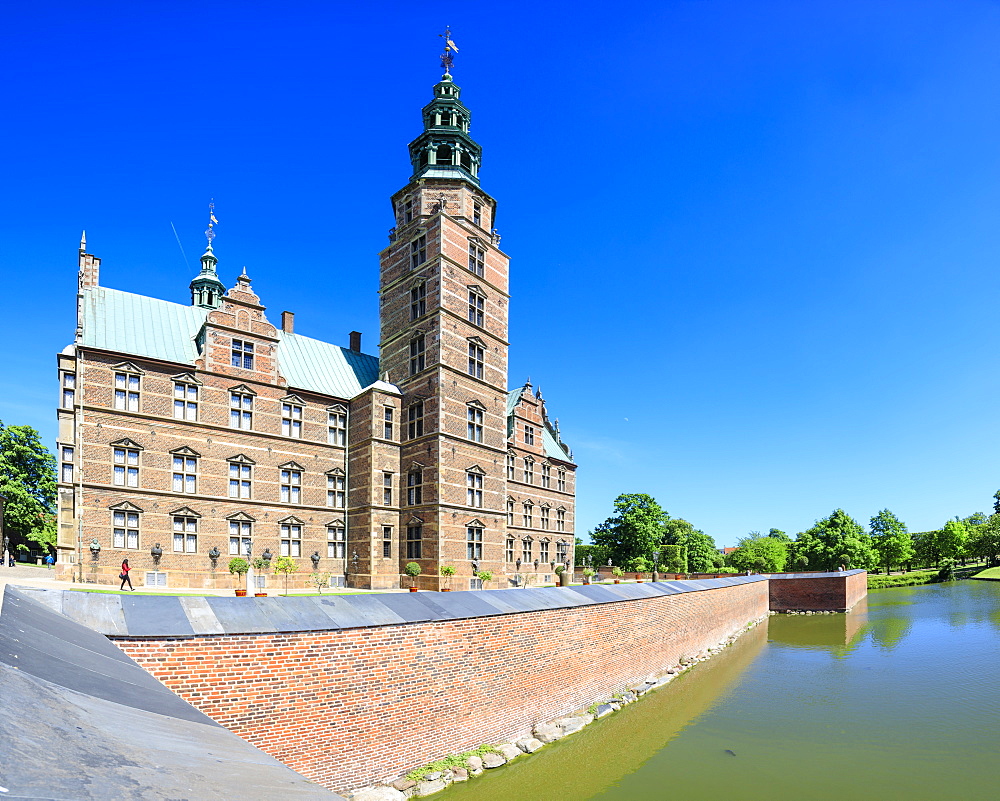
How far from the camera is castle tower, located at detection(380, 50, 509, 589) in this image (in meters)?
29.6

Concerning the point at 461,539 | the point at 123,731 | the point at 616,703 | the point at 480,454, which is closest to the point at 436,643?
the point at 616,703

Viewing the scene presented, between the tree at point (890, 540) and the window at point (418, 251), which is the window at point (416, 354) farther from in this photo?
the tree at point (890, 540)

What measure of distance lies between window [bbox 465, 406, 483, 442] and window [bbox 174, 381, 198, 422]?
12997 mm

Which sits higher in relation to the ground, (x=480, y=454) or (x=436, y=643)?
(x=480, y=454)

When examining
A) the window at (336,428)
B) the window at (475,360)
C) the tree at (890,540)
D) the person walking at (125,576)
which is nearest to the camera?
the person walking at (125,576)

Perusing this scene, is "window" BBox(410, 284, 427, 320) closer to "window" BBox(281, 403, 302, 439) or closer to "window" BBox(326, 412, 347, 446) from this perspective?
"window" BBox(326, 412, 347, 446)

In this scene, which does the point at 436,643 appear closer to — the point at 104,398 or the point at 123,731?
the point at 123,731

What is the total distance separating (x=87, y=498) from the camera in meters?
23.8

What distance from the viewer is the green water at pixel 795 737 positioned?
13859mm

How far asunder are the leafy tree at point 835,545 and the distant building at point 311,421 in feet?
165

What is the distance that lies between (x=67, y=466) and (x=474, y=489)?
17.8 metres

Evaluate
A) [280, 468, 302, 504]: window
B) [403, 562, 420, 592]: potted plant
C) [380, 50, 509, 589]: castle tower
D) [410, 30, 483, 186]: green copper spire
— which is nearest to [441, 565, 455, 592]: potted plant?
[380, 50, 509, 589]: castle tower

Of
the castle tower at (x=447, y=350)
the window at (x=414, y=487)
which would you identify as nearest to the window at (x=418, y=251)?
the castle tower at (x=447, y=350)

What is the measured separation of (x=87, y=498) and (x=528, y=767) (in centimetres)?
2044
